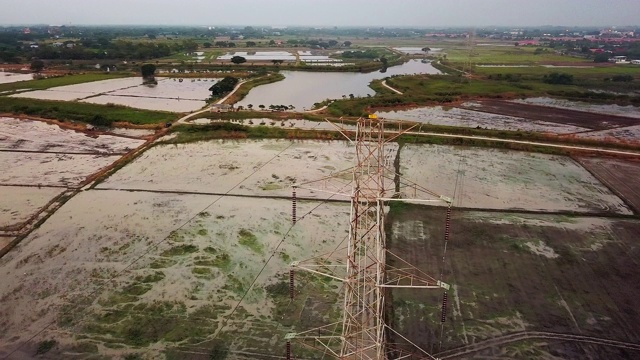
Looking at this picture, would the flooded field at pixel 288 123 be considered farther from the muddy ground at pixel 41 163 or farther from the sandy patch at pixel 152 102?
the muddy ground at pixel 41 163

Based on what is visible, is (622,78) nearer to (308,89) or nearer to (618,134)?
(618,134)

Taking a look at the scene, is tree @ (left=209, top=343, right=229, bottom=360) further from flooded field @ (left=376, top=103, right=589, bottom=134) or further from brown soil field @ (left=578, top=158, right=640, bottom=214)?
flooded field @ (left=376, top=103, right=589, bottom=134)

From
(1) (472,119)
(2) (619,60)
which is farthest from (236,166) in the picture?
(2) (619,60)

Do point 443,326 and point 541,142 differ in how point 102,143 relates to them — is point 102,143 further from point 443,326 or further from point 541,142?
point 541,142

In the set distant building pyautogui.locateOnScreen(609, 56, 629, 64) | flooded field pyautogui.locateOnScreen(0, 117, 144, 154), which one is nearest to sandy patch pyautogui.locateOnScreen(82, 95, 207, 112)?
flooded field pyautogui.locateOnScreen(0, 117, 144, 154)

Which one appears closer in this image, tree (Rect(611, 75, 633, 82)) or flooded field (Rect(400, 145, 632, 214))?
flooded field (Rect(400, 145, 632, 214))

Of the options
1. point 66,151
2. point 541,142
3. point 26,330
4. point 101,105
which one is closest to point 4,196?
point 66,151
